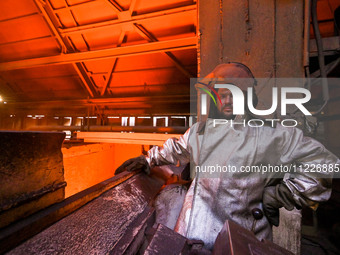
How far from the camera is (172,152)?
5.35 feet

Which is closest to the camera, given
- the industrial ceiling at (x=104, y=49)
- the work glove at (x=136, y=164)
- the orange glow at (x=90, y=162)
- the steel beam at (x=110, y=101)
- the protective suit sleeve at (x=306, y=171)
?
the protective suit sleeve at (x=306, y=171)

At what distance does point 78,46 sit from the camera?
159 inches

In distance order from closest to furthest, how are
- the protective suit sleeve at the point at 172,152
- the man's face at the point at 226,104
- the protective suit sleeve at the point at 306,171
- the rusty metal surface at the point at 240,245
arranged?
the rusty metal surface at the point at 240,245 → the protective suit sleeve at the point at 306,171 → the man's face at the point at 226,104 → the protective suit sleeve at the point at 172,152

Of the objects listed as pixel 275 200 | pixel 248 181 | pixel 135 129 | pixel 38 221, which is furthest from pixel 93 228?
Answer: pixel 135 129

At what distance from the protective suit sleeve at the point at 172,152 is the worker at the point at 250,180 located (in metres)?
0.27

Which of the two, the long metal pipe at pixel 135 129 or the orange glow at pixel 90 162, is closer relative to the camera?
the long metal pipe at pixel 135 129

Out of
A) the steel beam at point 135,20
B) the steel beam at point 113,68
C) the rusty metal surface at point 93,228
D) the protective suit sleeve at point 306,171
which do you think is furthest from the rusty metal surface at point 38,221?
the steel beam at point 113,68

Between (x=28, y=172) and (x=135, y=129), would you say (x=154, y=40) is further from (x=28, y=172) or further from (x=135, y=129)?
(x=28, y=172)

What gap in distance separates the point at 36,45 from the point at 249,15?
510 cm

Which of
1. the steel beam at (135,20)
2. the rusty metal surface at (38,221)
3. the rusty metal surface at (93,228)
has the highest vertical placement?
the steel beam at (135,20)

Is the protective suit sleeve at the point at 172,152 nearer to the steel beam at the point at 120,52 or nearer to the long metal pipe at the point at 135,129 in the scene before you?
the long metal pipe at the point at 135,129

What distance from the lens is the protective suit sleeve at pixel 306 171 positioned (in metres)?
1.09

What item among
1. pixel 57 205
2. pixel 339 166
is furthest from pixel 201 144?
pixel 57 205

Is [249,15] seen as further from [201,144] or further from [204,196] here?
[204,196]
